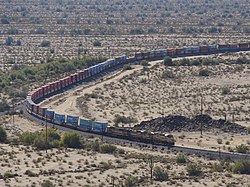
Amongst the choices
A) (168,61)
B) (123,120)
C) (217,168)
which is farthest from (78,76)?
(217,168)

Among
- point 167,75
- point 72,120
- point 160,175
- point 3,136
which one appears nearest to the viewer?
point 160,175

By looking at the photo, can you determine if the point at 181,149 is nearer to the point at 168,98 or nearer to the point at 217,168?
the point at 217,168

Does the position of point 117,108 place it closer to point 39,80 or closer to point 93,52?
point 39,80

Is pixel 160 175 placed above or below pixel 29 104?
above

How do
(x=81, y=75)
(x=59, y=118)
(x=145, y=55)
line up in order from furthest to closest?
1. (x=145, y=55)
2. (x=81, y=75)
3. (x=59, y=118)

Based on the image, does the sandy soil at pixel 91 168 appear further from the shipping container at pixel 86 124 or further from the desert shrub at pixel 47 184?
the shipping container at pixel 86 124

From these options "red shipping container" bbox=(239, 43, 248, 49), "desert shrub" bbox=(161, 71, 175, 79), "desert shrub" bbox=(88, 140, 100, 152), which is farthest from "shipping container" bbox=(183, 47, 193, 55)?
"desert shrub" bbox=(88, 140, 100, 152)

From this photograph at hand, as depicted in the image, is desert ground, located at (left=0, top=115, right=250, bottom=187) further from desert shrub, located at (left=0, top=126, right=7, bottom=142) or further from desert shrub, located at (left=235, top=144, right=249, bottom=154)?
desert shrub, located at (left=235, top=144, right=249, bottom=154)

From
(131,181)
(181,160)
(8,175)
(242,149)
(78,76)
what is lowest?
(78,76)
